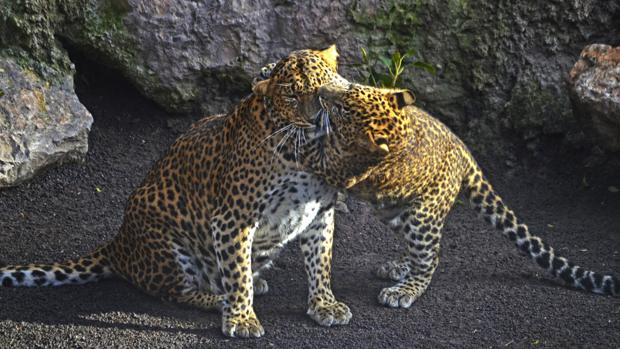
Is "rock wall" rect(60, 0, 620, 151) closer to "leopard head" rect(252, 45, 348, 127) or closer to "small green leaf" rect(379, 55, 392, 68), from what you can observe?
"small green leaf" rect(379, 55, 392, 68)

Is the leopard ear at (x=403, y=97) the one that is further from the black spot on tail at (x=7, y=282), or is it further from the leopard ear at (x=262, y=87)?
the black spot on tail at (x=7, y=282)

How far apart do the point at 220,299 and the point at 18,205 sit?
3082 millimetres

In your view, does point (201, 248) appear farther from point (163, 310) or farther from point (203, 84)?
point (203, 84)

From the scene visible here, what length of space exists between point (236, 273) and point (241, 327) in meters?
0.46

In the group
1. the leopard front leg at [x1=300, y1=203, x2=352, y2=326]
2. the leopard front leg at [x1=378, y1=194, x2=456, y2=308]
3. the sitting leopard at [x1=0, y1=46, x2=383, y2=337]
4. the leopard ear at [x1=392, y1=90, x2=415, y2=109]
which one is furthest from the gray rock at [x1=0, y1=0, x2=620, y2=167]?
the leopard ear at [x1=392, y1=90, x2=415, y2=109]

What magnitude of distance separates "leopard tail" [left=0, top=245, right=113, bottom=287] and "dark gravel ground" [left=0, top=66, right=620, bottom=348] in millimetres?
99

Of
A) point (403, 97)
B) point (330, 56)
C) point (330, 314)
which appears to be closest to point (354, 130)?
point (403, 97)

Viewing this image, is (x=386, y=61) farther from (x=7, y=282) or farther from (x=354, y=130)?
(x=7, y=282)

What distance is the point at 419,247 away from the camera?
29.3 ft

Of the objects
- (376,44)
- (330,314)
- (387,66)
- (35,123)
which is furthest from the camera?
(376,44)

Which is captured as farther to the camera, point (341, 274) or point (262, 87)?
point (341, 274)

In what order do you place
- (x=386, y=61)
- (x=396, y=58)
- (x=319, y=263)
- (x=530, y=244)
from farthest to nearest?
(x=386, y=61) → (x=396, y=58) → (x=530, y=244) → (x=319, y=263)

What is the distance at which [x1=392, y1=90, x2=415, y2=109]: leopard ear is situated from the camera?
768cm

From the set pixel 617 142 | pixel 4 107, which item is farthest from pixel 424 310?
pixel 4 107
